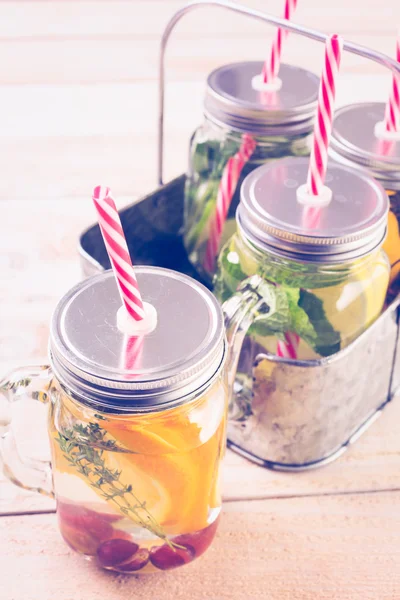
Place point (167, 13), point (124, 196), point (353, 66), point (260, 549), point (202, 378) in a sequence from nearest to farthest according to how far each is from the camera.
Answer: point (202, 378), point (260, 549), point (124, 196), point (353, 66), point (167, 13)

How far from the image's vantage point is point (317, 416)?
0.63 metres

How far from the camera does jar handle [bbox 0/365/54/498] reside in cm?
54

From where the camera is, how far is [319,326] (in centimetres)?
61

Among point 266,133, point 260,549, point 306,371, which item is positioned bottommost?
point 260,549

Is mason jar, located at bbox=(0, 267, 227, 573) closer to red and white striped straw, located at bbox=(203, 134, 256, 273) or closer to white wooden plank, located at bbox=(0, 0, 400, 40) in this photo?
red and white striped straw, located at bbox=(203, 134, 256, 273)

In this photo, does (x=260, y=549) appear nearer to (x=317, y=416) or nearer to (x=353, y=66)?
(x=317, y=416)

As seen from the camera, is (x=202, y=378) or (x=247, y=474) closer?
(x=202, y=378)

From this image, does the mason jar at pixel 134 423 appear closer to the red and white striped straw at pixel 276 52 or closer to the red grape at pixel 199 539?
the red grape at pixel 199 539

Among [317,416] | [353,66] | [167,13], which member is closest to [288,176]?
[317,416]

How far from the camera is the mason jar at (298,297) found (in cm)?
58

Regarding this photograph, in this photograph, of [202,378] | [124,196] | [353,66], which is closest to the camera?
[202,378]

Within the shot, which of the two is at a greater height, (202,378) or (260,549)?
(202,378)

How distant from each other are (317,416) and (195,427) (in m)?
0.14

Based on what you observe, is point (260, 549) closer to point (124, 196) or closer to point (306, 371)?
point (306, 371)
